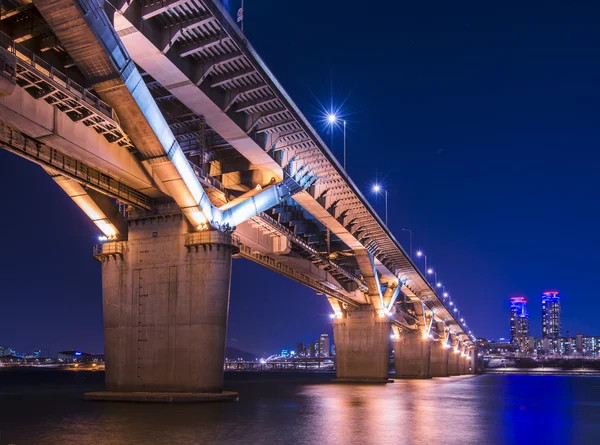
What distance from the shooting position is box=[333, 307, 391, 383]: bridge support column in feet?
236

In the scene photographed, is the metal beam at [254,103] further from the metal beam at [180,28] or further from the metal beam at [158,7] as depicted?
the metal beam at [158,7]

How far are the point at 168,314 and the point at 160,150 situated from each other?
890 cm

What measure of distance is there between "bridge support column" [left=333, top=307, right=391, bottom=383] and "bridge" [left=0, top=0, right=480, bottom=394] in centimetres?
2926

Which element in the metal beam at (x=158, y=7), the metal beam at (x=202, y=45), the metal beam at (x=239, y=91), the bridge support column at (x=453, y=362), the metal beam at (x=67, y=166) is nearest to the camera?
the metal beam at (x=158, y=7)

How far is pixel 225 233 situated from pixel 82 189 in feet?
26.9

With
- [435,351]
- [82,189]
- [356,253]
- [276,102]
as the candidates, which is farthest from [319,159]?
[435,351]

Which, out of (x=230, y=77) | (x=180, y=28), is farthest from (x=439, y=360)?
(x=180, y=28)

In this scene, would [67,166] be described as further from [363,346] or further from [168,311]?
[363,346]

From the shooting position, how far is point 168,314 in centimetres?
3052

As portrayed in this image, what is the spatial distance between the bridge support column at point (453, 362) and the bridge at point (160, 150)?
107021mm

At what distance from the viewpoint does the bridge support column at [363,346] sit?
7206 centimetres

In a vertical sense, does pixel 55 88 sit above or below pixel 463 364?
above

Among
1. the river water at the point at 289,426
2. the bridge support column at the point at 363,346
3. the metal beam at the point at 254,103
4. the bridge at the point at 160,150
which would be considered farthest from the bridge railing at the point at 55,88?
the bridge support column at the point at 363,346

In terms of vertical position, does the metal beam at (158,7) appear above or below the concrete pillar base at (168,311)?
above
